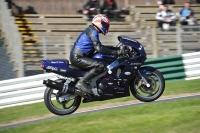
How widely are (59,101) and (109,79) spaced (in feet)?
3.55

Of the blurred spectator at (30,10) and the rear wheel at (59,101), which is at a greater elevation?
the blurred spectator at (30,10)

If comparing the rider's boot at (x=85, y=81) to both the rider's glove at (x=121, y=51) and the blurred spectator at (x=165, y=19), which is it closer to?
the rider's glove at (x=121, y=51)

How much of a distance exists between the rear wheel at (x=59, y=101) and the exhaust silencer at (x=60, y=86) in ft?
0.63

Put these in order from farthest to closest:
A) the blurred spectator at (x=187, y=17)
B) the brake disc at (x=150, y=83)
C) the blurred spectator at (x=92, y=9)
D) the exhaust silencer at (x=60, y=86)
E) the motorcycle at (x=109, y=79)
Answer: the blurred spectator at (x=92, y=9) → the blurred spectator at (x=187, y=17) → the brake disc at (x=150, y=83) → the motorcycle at (x=109, y=79) → the exhaust silencer at (x=60, y=86)

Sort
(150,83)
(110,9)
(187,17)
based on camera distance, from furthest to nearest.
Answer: (110,9)
(187,17)
(150,83)

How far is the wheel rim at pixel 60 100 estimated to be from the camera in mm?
9203

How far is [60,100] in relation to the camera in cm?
920

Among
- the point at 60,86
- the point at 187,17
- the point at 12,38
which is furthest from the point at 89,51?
the point at 187,17

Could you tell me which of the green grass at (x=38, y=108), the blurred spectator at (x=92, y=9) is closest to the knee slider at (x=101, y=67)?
the green grass at (x=38, y=108)

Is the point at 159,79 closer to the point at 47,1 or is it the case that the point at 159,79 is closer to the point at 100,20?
the point at 100,20

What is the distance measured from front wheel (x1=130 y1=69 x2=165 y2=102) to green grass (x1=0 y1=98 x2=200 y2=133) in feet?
0.77

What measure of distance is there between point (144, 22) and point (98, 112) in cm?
962

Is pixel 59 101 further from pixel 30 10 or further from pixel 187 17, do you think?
pixel 30 10

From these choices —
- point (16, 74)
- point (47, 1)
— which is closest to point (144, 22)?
point (47, 1)
